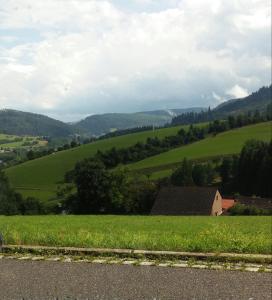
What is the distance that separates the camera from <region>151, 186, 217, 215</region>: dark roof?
7662 cm

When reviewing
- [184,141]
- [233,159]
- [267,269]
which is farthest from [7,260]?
[184,141]

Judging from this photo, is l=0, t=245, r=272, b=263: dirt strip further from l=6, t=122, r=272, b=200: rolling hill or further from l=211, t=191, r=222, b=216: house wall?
l=6, t=122, r=272, b=200: rolling hill

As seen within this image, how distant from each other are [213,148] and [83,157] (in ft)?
140

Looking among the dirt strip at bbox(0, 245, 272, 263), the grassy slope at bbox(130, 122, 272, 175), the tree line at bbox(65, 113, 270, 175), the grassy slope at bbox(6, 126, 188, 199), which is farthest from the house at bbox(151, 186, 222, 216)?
the dirt strip at bbox(0, 245, 272, 263)

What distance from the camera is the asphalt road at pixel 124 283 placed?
27.2ft

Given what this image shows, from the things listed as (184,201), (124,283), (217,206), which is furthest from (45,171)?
(124,283)

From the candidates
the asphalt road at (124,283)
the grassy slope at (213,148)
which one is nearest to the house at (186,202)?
the grassy slope at (213,148)

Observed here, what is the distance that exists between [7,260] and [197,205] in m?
69.0

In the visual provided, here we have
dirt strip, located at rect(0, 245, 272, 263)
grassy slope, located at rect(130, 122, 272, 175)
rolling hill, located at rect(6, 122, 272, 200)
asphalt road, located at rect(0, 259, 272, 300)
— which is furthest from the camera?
grassy slope, located at rect(130, 122, 272, 175)

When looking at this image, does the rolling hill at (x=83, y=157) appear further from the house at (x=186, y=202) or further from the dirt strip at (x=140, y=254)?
the dirt strip at (x=140, y=254)

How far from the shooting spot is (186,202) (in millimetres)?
77688

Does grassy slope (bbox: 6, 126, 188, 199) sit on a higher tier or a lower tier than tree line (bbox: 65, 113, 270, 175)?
lower

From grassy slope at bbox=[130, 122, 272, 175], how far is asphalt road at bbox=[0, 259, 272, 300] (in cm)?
12216

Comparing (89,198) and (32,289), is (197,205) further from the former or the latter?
(32,289)
